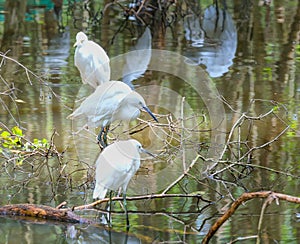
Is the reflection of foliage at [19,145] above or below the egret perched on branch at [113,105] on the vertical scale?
below

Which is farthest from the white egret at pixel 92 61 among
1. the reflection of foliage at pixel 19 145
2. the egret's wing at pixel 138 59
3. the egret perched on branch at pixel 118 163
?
the egret's wing at pixel 138 59

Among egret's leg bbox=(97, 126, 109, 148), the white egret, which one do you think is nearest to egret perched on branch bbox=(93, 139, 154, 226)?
egret's leg bbox=(97, 126, 109, 148)

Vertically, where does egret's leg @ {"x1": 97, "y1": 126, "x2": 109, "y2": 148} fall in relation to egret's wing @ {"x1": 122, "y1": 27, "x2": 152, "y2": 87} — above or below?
above

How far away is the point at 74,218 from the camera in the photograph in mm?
3812

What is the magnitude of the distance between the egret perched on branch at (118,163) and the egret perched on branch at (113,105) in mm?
412

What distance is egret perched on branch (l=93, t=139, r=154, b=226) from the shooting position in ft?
12.2

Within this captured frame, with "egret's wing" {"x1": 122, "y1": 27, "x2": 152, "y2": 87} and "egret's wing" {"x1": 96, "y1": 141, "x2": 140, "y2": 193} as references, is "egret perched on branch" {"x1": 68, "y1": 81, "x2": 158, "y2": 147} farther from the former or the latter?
"egret's wing" {"x1": 122, "y1": 27, "x2": 152, "y2": 87}

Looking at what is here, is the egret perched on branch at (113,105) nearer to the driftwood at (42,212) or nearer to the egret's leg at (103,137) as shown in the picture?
the egret's leg at (103,137)

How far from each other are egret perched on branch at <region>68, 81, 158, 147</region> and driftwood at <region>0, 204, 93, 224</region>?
2.02ft

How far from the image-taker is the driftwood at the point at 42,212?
149 inches

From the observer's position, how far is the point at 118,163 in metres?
3.72

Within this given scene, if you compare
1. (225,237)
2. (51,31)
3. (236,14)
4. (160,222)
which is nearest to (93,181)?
(160,222)

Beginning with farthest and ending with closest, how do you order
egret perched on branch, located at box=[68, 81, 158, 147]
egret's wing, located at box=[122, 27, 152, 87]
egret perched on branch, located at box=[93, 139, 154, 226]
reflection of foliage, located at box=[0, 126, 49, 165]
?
egret's wing, located at box=[122, 27, 152, 87] → reflection of foliage, located at box=[0, 126, 49, 165] → egret perched on branch, located at box=[68, 81, 158, 147] → egret perched on branch, located at box=[93, 139, 154, 226]

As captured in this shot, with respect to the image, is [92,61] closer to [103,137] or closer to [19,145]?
[103,137]
